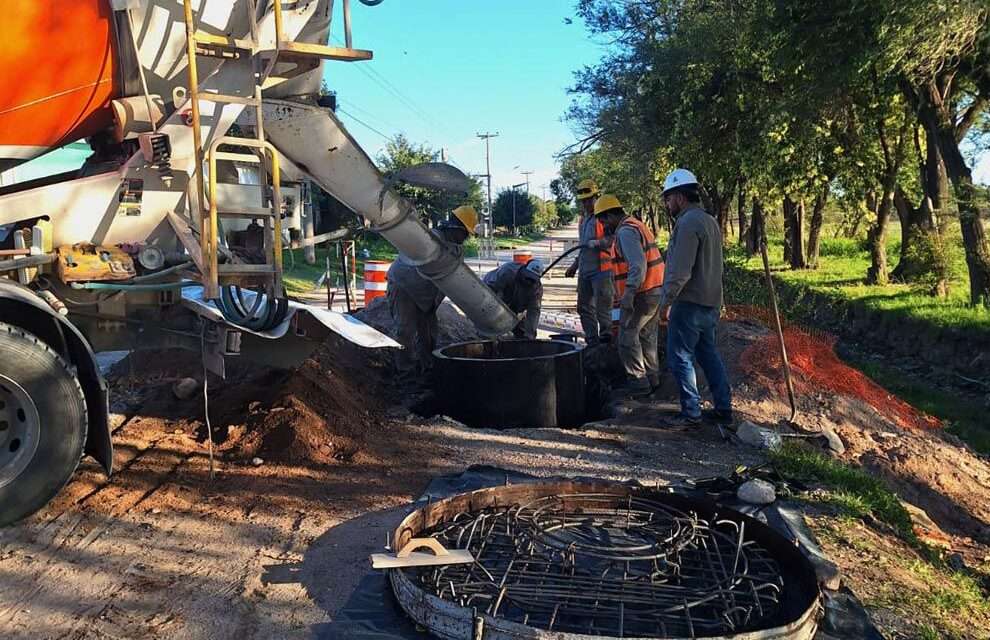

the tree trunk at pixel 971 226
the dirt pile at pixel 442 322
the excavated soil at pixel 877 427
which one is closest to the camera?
the excavated soil at pixel 877 427

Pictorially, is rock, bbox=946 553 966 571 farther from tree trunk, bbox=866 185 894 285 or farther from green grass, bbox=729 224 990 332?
tree trunk, bbox=866 185 894 285

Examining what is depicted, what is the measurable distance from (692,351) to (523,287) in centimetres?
278

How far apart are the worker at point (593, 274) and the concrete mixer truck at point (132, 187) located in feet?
14.0

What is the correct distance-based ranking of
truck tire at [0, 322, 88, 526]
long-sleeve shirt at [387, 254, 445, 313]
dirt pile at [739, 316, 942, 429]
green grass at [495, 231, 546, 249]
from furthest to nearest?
green grass at [495, 231, 546, 249] < long-sleeve shirt at [387, 254, 445, 313] < dirt pile at [739, 316, 942, 429] < truck tire at [0, 322, 88, 526]

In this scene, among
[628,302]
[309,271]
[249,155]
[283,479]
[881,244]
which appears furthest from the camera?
[309,271]

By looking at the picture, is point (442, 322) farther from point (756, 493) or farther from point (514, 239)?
point (514, 239)

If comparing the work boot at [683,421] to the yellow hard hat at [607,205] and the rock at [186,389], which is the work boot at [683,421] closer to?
the yellow hard hat at [607,205]

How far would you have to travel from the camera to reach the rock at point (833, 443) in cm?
615

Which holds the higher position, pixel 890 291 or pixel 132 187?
pixel 132 187

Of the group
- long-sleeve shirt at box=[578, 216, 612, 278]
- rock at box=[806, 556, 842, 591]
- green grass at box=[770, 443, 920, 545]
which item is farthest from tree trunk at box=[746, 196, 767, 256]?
rock at box=[806, 556, 842, 591]

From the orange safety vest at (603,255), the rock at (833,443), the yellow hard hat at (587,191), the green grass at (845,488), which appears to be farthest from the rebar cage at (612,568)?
the yellow hard hat at (587,191)

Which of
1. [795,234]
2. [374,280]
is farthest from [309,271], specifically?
[795,234]

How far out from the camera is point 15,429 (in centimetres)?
421

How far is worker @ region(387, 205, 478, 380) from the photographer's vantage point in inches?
313
